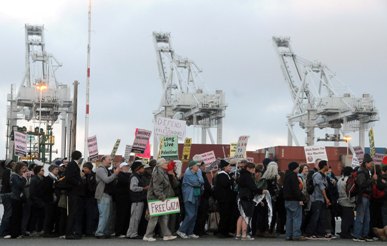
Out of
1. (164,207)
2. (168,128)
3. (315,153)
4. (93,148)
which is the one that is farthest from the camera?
(93,148)

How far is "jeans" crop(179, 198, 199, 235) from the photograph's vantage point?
15.3 metres

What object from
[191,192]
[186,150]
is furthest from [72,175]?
[186,150]

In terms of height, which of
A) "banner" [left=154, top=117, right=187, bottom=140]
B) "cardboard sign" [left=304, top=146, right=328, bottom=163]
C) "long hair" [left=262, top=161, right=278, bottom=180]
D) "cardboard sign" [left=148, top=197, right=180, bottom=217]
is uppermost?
"banner" [left=154, top=117, right=187, bottom=140]

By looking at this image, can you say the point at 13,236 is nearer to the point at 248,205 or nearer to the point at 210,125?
the point at 248,205

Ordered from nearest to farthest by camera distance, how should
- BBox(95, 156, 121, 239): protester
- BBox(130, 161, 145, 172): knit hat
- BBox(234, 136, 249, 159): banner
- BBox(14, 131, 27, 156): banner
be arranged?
BBox(130, 161, 145, 172): knit hat → BBox(95, 156, 121, 239): protester → BBox(234, 136, 249, 159): banner → BBox(14, 131, 27, 156): banner

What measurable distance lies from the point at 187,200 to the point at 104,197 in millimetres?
1711

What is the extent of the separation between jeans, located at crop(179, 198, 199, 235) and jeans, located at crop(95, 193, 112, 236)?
4.96 feet

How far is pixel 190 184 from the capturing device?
15.3 m

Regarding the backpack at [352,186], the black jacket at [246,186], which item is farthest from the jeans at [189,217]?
the backpack at [352,186]

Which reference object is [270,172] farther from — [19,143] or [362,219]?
[19,143]

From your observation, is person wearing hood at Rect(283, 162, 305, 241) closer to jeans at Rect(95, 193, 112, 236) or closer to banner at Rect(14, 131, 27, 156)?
jeans at Rect(95, 193, 112, 236)

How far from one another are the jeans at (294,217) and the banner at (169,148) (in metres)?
3.00

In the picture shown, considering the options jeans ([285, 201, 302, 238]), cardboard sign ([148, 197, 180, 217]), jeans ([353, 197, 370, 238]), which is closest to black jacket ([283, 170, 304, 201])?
jeans ([285, 201, 302, 238])

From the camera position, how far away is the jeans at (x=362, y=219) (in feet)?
49.8
